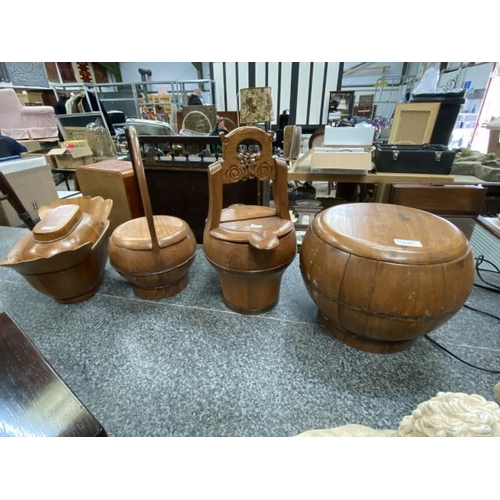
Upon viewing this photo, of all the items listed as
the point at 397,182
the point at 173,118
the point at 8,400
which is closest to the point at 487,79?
the point at 397,182

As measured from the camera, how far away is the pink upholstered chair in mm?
4727

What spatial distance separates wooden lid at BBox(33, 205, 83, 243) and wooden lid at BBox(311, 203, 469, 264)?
1.01 metres

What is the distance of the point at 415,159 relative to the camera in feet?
5.64

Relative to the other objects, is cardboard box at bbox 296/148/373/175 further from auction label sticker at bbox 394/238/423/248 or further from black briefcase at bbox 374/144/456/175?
auction label sticker at bbox 394/238/423/248

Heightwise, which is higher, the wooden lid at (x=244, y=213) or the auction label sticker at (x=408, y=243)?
the auction label sticker at (x=408, y=243)

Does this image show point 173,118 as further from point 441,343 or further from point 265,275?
point 441,343

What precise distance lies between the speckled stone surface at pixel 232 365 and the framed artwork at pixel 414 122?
58.3 inches

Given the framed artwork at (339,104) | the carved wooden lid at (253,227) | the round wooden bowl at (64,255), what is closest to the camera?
the carved wooden lid at (253,227)

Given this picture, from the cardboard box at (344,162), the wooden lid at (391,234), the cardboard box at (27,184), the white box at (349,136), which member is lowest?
the cardboard box at (27,184)

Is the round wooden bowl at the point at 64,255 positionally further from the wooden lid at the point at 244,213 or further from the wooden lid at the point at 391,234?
the wooden lid at the point at 391,234

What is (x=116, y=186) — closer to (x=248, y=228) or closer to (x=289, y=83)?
(x=248, y=228)

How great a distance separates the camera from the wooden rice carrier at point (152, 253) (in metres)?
1.16

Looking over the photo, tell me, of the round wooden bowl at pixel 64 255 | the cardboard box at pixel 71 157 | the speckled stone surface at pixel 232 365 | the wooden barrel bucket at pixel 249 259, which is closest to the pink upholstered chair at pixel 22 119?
the cardboard box at pixel 71 157

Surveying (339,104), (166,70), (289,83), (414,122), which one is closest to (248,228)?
(414,122)
